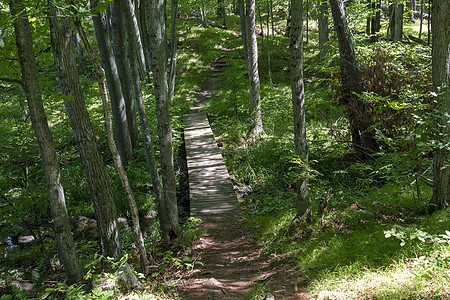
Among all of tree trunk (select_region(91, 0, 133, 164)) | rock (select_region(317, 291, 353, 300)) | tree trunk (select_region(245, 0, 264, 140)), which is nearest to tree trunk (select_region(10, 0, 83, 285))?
rock (select_region(317, 291, 353, 300))

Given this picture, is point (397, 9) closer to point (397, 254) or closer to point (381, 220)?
point (381, 220)

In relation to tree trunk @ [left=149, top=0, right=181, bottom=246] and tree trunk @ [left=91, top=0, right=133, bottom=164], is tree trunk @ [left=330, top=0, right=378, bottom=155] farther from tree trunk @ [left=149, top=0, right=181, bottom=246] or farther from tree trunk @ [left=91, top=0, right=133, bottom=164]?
tree trunk @ [left=91, top=0, right=133, bottom=164]

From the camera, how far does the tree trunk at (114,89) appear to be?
7.65m

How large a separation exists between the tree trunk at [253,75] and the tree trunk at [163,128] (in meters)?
5.41

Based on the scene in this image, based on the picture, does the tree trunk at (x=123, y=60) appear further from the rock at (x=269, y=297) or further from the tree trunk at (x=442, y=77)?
the rock at (x=269, y=297)

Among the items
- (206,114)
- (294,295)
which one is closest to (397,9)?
(206,114)

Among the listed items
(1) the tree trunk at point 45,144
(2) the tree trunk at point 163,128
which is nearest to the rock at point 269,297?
(2) the tree trunk at point 163,128

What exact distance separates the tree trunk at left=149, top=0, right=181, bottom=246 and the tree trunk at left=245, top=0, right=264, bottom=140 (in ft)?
17.7

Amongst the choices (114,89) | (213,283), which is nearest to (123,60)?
(114,89)

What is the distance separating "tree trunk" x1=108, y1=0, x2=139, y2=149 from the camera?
749 cm

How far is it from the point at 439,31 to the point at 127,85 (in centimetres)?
761

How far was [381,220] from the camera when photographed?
165 inches

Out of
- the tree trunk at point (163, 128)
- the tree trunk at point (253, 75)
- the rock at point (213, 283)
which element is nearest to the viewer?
the rock at point (213, 283)

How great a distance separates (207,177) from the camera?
27.0 feet
